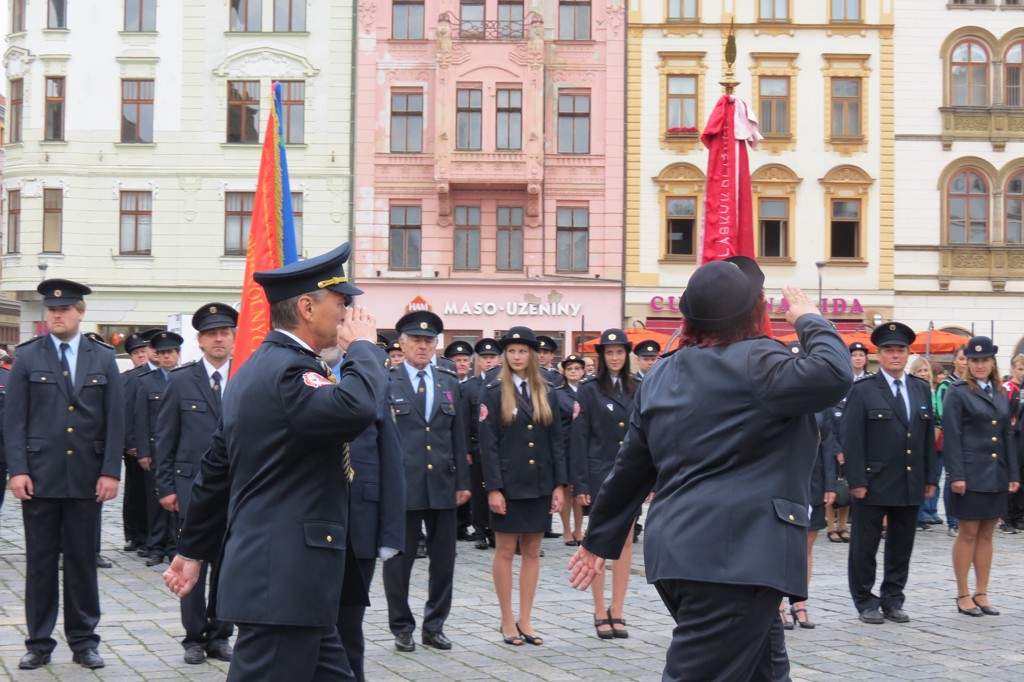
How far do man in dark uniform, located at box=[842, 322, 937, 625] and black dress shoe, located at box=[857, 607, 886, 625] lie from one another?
0.02 metres

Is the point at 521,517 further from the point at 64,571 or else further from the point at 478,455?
the point at 478,455

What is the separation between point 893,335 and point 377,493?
17.8 feet

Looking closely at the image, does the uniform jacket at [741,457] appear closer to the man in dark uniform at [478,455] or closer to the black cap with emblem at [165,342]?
the man in dark uniform at [478,455]


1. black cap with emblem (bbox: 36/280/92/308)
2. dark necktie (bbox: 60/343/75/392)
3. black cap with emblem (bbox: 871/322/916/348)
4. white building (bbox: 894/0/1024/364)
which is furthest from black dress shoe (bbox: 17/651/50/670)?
white building (bbox: 894/0/1024/364)

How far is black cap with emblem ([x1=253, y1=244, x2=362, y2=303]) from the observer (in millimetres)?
4754

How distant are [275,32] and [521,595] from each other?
30119 mm

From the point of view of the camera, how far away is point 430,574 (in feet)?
29.3

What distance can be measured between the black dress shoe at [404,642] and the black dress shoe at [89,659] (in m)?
1.95

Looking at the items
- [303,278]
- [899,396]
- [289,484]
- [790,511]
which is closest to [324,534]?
[289,484]

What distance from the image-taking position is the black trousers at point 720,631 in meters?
4.42

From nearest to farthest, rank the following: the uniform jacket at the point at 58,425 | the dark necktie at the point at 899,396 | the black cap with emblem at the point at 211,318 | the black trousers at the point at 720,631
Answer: the black trousers at the point at 720,631 < the uniform jacket at the point at 58,425 < the black cap with emblem at the point at 211,318 < the dark necktie at the point at 899,396

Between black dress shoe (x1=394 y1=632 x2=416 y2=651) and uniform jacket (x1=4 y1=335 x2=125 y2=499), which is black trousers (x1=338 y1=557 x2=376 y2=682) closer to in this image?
black dress shoe (x1=394 y1=632 x2=416 y2=651)

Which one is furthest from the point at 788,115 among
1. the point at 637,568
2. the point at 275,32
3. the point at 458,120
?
the point at 637,568

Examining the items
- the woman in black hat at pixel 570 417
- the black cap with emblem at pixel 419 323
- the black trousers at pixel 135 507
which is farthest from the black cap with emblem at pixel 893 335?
the black trousers at pixel 135 507
